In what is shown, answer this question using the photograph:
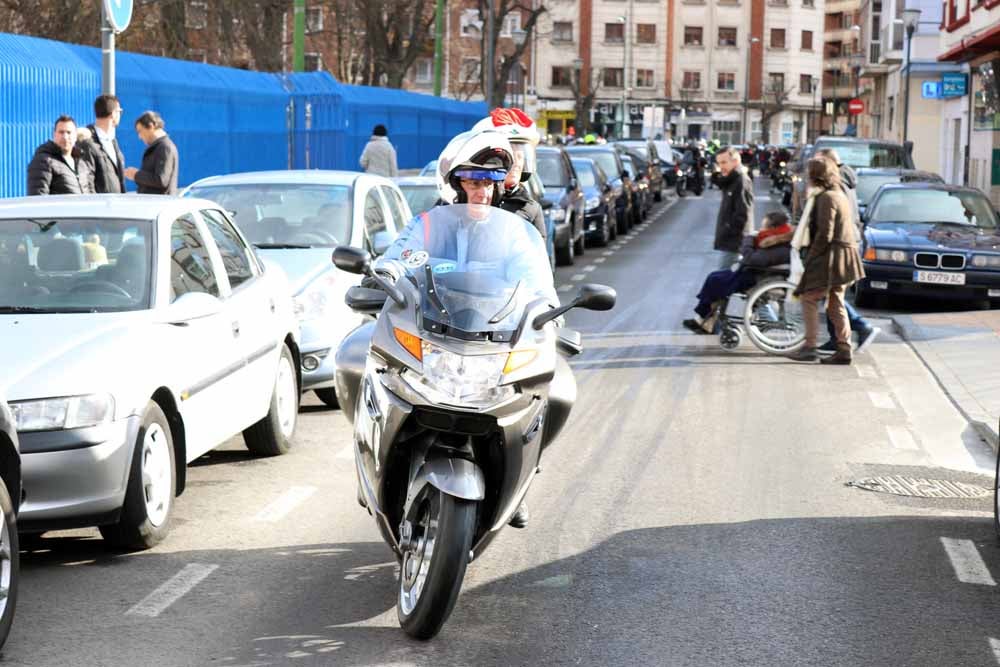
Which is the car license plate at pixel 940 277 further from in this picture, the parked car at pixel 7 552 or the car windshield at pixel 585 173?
the parked car at pixel 7 552

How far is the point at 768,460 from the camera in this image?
356 inches

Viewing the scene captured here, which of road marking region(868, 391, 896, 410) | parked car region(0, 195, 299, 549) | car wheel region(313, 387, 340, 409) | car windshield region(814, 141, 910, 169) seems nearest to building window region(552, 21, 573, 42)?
car windshield region(814, 141, 910, 169)

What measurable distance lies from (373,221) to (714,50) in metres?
105

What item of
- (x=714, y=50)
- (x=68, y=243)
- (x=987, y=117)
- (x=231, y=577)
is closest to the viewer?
(x=231, y=577)

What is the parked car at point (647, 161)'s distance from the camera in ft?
144

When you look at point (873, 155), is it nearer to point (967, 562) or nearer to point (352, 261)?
point (967, 562)

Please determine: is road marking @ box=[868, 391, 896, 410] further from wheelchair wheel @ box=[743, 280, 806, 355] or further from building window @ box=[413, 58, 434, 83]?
building window @ box=[413, 58, 434, 83]

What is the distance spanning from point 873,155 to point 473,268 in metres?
25.9

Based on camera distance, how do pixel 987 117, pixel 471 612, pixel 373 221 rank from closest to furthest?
pixel 471 612
pixel 373 221
pixel 987 117

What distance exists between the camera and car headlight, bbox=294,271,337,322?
10.6m

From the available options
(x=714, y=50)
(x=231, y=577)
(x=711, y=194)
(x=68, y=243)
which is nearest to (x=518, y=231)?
(x=231, y=577)

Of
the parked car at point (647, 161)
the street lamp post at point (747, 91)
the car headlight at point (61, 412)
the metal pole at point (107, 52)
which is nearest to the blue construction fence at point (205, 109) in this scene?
the metal pole at point (107, 52)

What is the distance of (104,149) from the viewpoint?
13.8 m

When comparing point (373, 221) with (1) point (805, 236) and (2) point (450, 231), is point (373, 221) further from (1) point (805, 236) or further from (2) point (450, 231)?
(2) point (450, 231)
